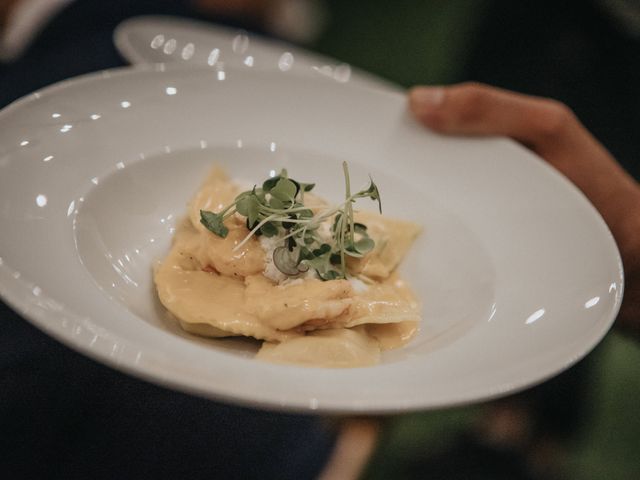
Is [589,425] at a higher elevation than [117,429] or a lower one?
lower

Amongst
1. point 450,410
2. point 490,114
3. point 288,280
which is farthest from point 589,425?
point 288,280

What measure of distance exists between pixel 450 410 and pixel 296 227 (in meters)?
1.88

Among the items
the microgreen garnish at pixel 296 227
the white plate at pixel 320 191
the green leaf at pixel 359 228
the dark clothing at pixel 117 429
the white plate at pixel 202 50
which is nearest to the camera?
the white plate at pixel 320 191

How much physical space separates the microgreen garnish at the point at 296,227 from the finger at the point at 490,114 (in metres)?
0.46

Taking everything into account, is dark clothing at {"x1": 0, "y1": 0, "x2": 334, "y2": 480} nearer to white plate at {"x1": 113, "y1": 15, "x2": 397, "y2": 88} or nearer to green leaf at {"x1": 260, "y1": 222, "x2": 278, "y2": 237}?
green leaf at {"x1": 260, "y1": 222, "x2": 278, "y2": 237}

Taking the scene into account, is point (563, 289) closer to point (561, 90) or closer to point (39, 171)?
point (39, 171)

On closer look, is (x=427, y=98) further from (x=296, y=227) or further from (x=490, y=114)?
(x=296, y=227)

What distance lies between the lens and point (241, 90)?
1.87 meters

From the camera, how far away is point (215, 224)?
1.44m

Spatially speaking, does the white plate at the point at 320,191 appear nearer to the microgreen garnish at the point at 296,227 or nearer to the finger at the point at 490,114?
the finger at the point at 490,114

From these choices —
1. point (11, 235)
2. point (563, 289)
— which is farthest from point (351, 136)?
point (11, 235)

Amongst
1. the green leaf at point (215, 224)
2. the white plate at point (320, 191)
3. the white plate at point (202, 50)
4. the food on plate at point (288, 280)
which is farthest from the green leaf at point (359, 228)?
the white plate at point (202, 50)

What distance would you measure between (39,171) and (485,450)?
7.30 ft

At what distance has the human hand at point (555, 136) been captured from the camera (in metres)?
1.84
